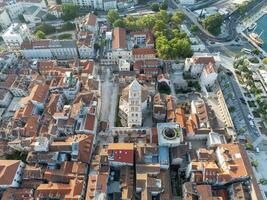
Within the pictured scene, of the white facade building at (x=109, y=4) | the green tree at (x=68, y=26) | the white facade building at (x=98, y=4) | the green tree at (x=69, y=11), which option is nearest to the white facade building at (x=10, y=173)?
the green tree at (x=68, y=26)

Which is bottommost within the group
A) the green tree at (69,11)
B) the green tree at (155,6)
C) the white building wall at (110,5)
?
the green tree at (69,11)

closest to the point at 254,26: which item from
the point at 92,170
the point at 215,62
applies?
the point at 215,62

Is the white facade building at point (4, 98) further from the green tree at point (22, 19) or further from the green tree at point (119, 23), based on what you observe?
the green tree at point (119, 23)

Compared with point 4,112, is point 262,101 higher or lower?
higher

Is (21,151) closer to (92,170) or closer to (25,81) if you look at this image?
(92,170)

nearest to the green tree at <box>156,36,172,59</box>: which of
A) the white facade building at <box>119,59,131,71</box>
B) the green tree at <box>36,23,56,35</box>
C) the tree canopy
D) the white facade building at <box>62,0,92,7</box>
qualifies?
the tree canopy

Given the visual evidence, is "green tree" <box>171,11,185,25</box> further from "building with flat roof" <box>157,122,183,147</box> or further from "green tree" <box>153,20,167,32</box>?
"building with flat roof" <box>157,122,183,147</box>
